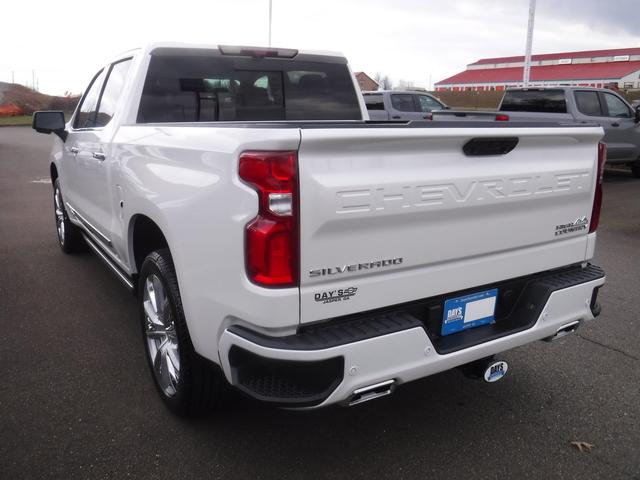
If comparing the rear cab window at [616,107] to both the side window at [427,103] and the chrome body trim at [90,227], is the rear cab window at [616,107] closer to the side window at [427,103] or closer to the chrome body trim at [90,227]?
the side window at [427,103]

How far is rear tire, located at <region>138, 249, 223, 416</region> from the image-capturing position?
269 cm

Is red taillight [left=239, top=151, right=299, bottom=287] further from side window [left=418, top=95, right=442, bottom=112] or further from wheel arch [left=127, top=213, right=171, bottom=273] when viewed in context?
side window [left=418, top=95, right=442, bottom=112]

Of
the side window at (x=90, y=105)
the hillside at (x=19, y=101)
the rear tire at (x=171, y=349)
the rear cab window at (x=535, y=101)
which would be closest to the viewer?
the rear tire at (x=171, y=349)

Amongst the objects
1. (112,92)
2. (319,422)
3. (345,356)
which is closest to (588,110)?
(112,92)

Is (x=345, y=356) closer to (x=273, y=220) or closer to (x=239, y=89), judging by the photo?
(x=273, y=220)

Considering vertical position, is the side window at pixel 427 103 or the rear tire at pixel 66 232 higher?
the side window at pixel 427 103

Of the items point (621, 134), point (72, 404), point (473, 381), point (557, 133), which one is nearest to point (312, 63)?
point (557, 133)

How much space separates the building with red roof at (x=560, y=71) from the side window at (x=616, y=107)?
51.4 metres

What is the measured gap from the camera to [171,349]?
117 inches

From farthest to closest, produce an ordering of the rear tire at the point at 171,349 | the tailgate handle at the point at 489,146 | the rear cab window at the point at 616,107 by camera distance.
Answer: the rear cab window at the point at 616,107 → the rear tire at the point at 171,349 → the tailgate handle at the point at 489,146

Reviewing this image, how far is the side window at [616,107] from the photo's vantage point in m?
12.2

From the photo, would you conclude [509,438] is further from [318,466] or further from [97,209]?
[97,209]

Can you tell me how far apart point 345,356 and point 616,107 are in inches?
485

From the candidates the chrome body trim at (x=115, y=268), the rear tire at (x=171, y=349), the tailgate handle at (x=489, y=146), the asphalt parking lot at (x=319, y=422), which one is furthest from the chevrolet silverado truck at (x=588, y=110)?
the rear tire at (x=171, y=349)
